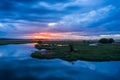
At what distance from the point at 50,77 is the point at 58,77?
45.1 inches

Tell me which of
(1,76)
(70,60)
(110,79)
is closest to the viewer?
(110,79)

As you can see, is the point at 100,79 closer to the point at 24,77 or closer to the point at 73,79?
the point at 73,79

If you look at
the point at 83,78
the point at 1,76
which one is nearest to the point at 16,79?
the point at 1,76

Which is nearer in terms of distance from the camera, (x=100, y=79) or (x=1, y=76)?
(x=100, y=79)

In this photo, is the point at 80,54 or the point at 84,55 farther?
the point at 80,54

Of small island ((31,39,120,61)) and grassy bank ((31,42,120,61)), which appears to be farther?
small island ((31,39,120,61))

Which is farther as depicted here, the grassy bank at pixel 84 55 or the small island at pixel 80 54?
the small island at pixel 80 54

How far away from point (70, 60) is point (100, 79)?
650 inches

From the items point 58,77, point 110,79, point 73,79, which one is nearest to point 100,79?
point 110,79

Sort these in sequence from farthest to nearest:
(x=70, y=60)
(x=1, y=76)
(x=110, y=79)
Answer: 1. (x=70, y=60)
2. (x=1, y=76)
3. (x=110, y=79)

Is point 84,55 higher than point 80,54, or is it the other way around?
point 80,54

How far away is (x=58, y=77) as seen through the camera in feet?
83.0

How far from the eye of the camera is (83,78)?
24812mm

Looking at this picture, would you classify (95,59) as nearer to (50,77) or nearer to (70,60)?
(70,60)
